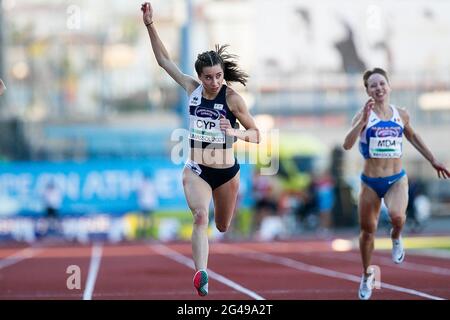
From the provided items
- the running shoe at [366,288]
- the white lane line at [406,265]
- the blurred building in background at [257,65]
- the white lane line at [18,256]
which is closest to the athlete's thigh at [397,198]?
the running shoe at [366,288]

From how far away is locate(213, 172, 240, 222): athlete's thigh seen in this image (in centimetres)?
997

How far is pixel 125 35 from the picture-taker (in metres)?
53.5

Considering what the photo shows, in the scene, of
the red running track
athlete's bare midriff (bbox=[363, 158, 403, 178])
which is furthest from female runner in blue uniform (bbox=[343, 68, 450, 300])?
the red running track

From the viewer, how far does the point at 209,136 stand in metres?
9.65

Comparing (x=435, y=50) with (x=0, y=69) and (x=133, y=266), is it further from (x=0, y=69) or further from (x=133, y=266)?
(x=133, y=266)

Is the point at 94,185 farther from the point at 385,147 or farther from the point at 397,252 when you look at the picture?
the point at 385,147

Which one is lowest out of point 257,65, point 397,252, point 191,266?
point 191,266

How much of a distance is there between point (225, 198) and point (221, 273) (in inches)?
245

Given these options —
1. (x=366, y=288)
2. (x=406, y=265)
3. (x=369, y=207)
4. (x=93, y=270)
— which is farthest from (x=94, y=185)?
(x=366, y=288)

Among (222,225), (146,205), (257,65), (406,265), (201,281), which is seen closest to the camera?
(201,281)

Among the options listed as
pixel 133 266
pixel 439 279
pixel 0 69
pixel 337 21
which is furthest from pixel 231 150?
pixel 337 21

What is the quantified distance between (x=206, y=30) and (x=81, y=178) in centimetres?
2767

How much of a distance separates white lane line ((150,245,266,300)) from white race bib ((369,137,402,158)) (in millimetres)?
1997

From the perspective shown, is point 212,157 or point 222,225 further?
point 222,225
